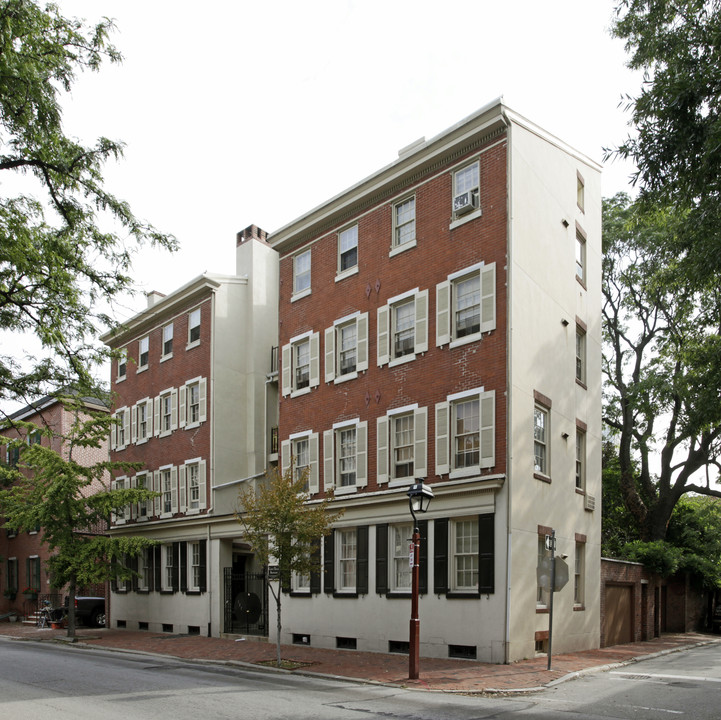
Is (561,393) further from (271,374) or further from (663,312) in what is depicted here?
(663,312)

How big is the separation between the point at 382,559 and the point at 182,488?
12.0 metres

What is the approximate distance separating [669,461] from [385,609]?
18.6m

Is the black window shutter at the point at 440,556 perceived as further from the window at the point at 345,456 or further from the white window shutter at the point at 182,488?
the white window shutter at the point at 182,488

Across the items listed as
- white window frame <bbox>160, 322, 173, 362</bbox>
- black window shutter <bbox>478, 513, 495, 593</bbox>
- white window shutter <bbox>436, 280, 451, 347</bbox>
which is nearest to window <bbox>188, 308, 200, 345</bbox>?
white window frame <bbox>160, 322, 173, 362</bbox>

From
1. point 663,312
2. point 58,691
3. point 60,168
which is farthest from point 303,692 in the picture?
point 663,312

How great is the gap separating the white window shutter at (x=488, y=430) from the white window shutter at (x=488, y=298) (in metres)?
1.68

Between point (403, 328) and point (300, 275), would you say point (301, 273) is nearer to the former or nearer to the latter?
point (300, 275)

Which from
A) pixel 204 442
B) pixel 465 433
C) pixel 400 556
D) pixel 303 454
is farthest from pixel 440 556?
pixel 204 442

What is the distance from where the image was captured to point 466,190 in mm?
22188

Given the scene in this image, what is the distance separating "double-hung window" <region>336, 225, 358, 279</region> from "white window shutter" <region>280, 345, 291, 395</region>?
11.0 feet

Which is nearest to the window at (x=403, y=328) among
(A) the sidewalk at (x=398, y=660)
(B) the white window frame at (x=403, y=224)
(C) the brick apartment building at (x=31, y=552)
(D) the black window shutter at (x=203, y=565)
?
(B) the white window frame at (x=403, y=224)

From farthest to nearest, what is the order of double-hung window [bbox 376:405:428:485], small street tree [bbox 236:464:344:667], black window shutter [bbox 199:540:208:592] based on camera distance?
1. black window shutter [bbox 199:540:208:592]
2. double-hung window [bbox 376:405:428:485]
3. small street tree [bbox 236:464:344:667]

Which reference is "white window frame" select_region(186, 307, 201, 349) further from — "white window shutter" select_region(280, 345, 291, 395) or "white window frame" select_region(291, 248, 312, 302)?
→ "white window frame" select_region(291, 248, 312, 302)

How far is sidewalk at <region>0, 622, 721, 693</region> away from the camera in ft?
53.5
